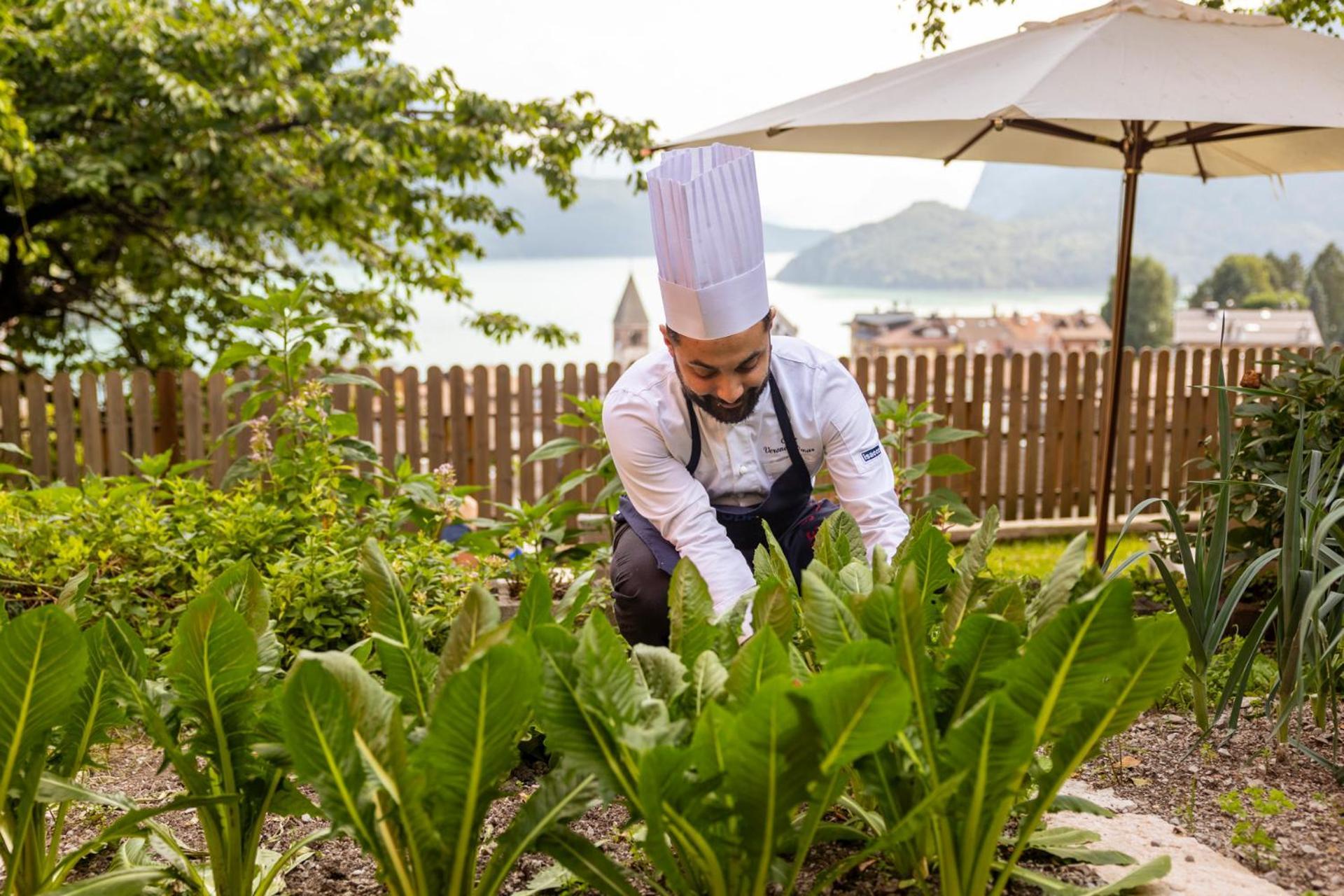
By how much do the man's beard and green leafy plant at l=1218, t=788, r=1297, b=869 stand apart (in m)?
1.23

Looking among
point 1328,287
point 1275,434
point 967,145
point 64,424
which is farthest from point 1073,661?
point 1328,287

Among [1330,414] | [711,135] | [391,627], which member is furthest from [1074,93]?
[391,627]

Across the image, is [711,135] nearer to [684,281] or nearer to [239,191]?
[684,281]

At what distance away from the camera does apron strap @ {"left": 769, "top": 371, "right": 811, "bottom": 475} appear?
2.64 metres

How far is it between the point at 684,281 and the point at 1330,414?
2103 millimetres

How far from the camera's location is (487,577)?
3.15m

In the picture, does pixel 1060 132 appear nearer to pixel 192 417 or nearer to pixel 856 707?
pixel 856 707

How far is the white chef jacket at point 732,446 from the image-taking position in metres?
2.53

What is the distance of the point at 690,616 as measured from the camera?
4.53ft

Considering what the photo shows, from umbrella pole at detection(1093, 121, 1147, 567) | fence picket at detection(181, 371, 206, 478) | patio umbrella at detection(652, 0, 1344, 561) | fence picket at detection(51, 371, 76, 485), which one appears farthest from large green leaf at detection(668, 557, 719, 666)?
fence picket at detection(51, 371, 76, 485)

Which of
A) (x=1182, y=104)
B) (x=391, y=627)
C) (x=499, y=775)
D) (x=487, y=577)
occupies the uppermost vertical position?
(x=1182, y=104)

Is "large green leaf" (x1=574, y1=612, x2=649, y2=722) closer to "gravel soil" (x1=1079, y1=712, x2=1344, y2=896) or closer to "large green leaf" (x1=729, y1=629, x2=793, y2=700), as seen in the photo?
"large green leaf" (x1=729, y1=629, x2=793, y2=700)

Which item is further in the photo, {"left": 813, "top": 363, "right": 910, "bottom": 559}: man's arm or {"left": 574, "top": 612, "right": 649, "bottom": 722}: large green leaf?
{"left": 813, "top": 363, "right": 910, "bottom": 559}: man's arm

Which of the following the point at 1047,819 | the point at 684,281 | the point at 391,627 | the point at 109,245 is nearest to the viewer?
the point at 391,627
